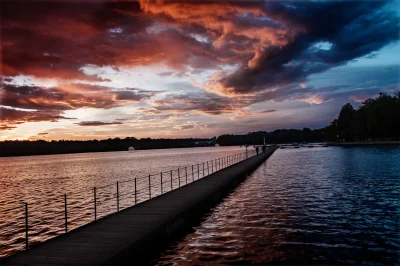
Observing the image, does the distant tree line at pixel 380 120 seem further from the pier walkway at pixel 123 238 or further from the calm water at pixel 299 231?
the pier walkway at pixel 123 238

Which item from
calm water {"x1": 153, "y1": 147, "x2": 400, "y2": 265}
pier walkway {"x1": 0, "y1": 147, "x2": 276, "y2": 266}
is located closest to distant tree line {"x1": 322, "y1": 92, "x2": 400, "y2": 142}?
calm water {"x1": 153, "y1": 147, "x2": 400, "y2": 265}

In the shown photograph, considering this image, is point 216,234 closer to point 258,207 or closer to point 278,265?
point 278,265

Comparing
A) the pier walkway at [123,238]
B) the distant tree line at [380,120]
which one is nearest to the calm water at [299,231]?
the pier walkway at [123,238]

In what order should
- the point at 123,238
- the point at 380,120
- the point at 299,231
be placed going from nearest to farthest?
1. the point at 123,238
2. the point at 299,231
3. the point at 380,120

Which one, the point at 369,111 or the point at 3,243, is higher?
the point at 369,111

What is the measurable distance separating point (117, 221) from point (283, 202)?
34.5 ft

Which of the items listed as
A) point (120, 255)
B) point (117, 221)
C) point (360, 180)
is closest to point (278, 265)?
point (120, 255)

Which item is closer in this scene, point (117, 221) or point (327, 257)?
point (327, 257)

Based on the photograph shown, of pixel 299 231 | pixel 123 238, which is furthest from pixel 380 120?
pixel 123 238

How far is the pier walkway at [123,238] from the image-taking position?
8.34 metres

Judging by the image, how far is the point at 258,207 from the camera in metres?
18.3

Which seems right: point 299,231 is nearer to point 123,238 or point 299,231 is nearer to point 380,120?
point 123,238

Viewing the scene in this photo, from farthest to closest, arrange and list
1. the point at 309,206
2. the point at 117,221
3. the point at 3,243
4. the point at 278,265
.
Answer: the point at 309,206 → the point at 3,243 → the point at 117,221 → the point at 278,265

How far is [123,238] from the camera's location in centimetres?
1002
